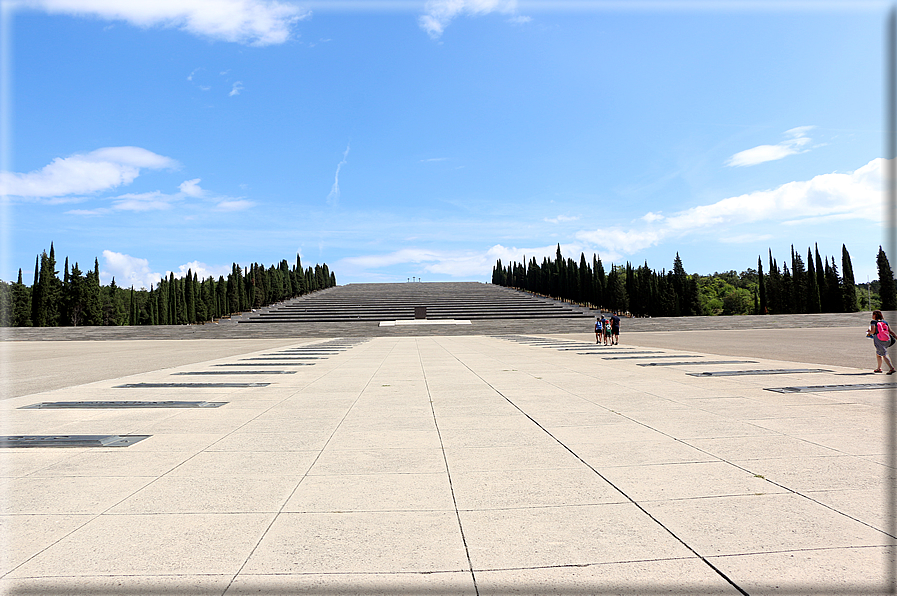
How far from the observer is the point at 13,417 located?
24.7ft

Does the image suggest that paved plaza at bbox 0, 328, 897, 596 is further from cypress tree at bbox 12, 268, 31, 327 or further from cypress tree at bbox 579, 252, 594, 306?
cypress tree at bbox 12, 268, 31, 327

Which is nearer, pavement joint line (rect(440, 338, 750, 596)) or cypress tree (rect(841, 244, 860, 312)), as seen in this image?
pavement joint line (rect(440, 338, 750, 596))

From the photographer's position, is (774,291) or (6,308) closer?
(6,308)

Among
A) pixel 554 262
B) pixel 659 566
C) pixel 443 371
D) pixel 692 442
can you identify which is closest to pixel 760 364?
pixel 443 371

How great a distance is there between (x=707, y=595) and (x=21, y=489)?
541cm

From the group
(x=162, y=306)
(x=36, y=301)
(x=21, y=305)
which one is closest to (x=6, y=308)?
(x=36, y=301)

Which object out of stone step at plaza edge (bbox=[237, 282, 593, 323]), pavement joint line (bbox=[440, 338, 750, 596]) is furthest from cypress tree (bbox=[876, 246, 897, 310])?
stone step at plaza edge (bbox=[237, 282, 593, 323])

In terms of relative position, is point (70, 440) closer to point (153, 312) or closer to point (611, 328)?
point (611, 328)

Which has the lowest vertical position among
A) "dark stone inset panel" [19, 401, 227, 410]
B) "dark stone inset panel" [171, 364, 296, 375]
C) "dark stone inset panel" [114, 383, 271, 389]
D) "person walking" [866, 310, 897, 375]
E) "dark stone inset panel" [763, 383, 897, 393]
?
"dark stone inset panel" [171, 364, 296, 375]

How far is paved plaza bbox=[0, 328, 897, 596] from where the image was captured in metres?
2.84

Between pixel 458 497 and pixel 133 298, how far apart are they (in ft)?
286

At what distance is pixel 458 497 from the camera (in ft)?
13.3

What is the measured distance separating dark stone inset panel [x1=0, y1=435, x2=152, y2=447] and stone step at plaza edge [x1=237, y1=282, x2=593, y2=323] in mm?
44003

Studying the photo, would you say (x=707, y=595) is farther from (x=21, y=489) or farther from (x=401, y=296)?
(x=401, y=296)
